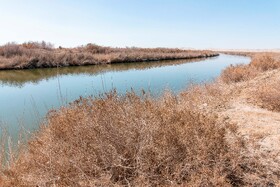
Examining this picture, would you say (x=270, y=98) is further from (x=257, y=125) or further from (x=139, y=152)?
(x=139, y=152)

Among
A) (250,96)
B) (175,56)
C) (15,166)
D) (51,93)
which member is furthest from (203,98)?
(175,56)

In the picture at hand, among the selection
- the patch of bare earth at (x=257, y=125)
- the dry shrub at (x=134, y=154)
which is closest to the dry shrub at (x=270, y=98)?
the patch of bare earth at (x=257, y=125)

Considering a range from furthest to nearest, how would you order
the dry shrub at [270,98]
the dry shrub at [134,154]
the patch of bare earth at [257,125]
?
the dry shrub at [270,98], the patch of bare earth at [257,125], the dry shrub at [134,154]

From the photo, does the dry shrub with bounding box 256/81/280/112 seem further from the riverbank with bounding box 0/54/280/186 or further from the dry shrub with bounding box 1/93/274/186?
the dry shrub with bounding box 1/93/274/186

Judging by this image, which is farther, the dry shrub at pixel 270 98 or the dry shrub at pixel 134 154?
the dry shrub at pixel 270 98

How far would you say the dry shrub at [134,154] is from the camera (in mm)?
3604

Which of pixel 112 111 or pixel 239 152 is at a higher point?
pixel 112 111

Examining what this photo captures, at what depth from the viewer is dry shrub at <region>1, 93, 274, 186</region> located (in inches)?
142

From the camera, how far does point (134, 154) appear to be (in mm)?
3809

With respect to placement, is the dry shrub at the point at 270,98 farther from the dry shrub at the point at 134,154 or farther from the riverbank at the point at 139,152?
the dry shrub at the point at 134,154

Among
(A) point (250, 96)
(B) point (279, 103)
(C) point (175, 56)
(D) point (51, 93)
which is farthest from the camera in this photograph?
(C) point (175, 56)

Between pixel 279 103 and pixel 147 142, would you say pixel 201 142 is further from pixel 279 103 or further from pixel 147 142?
pixel 279 103

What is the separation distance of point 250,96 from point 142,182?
19.9 feet

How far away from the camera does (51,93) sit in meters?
15.7
